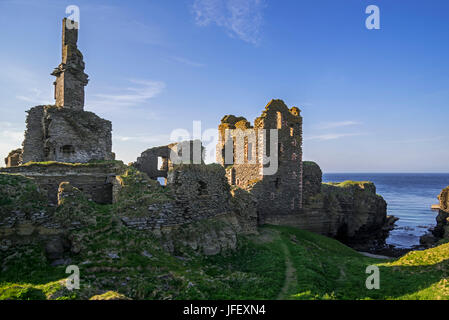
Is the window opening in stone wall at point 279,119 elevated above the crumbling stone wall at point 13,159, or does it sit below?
above

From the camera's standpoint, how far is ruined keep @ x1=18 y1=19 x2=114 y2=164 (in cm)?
2067

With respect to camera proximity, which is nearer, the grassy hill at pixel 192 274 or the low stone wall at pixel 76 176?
the grassy hill at pixel 192 274

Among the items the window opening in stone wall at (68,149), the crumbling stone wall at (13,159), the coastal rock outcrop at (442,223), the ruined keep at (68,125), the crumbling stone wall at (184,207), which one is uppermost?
the ruined keep at (68,125)

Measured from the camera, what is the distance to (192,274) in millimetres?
10789

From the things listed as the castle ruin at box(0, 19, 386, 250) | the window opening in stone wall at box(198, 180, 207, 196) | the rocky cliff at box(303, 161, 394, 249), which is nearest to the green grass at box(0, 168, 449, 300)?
the castle ruin at box(0, 19, 386, 250)

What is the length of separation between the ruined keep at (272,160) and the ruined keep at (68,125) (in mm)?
14005

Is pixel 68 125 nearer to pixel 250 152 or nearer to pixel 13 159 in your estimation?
pixel 13 159

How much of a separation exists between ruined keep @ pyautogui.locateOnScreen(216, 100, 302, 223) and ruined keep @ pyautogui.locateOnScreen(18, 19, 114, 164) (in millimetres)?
14005

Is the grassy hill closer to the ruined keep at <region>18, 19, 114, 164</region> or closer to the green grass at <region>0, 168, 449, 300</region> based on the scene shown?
the green grass at <region>0, 168, 449, 300</region>

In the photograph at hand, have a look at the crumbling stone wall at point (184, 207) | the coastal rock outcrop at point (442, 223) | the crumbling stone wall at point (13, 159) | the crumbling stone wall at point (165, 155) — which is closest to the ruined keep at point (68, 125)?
the crumbling stone wall at point (165, 155)

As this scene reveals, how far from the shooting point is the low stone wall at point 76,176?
1609 cm

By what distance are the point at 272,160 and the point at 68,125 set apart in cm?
1879

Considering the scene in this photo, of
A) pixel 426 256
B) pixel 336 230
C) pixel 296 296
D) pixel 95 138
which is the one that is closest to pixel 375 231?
pixel 336 230

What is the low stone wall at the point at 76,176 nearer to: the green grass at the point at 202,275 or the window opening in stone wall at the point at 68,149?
the window opening in stone wall at the point at 68,149
